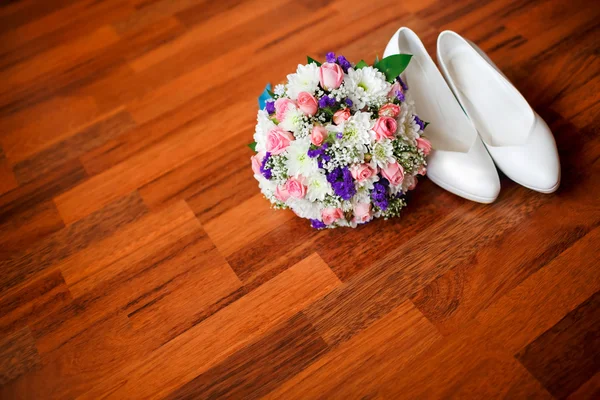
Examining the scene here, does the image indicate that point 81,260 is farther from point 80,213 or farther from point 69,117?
point 69,117

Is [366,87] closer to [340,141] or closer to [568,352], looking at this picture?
[340,141]

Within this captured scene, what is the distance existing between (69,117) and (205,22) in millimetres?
526

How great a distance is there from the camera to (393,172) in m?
1.03

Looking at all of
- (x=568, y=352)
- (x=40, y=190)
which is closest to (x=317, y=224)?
(x=568, y=352)

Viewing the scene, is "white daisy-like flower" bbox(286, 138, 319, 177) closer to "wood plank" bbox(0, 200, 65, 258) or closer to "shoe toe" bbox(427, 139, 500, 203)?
"shoe toe" bbox(427, 139, 500, 203)

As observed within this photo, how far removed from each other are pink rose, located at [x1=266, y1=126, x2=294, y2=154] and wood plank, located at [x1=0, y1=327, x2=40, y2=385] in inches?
24.8

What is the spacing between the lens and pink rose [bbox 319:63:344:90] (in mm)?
1022

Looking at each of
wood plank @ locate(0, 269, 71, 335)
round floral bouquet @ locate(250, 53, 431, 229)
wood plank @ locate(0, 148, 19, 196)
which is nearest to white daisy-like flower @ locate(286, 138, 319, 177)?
round floral bouquet @ locate(250, 53, 431, 229)

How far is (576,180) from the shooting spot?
116 cm

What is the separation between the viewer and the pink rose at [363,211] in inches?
42.4

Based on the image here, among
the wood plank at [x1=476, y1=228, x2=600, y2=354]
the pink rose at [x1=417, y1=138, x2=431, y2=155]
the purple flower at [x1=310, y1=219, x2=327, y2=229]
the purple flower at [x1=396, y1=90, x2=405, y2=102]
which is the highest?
the purple flower at [x1=396, y1=90, x2=405, y2=102]

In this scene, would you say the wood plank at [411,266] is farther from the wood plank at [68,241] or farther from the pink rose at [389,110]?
the wood plank at [68,241]

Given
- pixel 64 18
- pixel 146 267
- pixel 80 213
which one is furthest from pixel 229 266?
pixel 64 18

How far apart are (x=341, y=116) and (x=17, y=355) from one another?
2.63 feet
